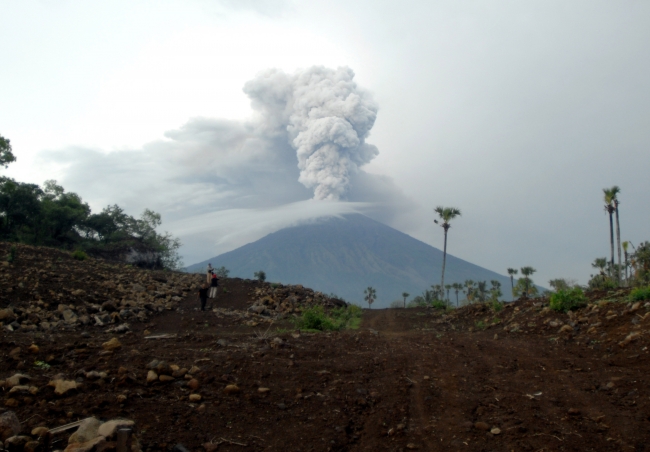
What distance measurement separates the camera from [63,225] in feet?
95.4

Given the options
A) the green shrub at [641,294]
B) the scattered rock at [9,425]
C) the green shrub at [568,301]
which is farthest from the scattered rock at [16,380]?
the green shrub at [568,301]

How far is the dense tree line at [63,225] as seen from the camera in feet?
83.8

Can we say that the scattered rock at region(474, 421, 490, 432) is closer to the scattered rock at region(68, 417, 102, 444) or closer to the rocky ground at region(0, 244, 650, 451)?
the rocky ground at region(0, 244, 650, 451)

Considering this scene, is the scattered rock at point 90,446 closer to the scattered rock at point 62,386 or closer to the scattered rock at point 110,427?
the scattered rock at point 110,427

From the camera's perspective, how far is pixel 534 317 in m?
10.7

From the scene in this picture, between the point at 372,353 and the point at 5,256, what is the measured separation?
517 inches

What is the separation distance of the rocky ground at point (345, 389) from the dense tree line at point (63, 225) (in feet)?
62.1

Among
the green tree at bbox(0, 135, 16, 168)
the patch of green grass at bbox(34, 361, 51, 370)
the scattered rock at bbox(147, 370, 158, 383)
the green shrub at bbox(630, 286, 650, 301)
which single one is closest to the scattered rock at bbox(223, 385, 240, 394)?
the scattered rock at bbox(147, 370, 158, 383)

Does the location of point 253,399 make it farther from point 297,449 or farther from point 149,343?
point 149,343

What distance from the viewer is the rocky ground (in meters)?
3.73

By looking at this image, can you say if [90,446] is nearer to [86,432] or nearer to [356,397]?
[86,432]

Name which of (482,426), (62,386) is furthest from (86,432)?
(482,426)

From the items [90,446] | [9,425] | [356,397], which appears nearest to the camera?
[90,446]

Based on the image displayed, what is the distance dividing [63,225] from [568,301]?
30.0 metres
